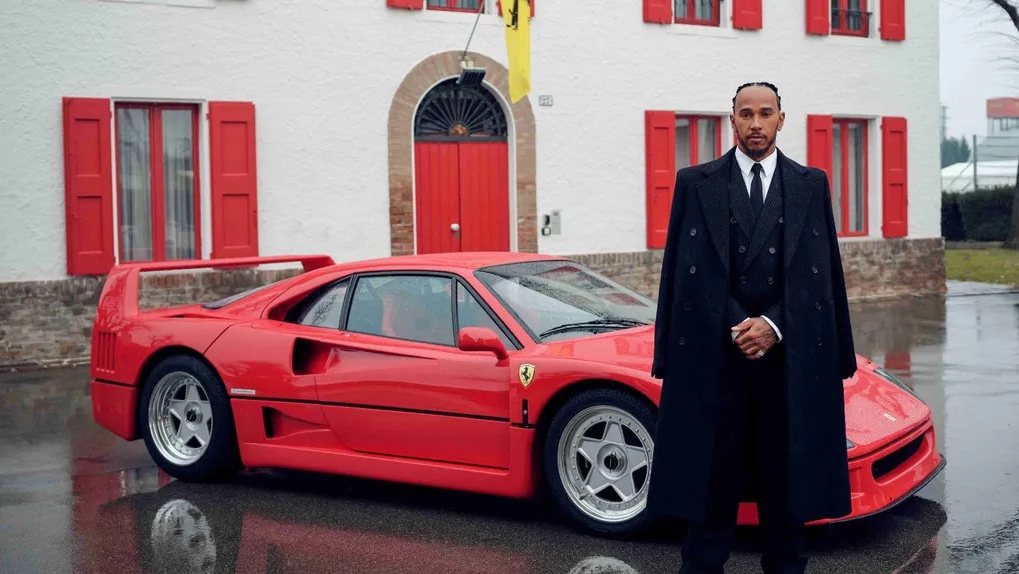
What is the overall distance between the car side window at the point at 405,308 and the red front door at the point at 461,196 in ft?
26.8

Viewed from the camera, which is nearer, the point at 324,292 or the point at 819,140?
the point at 324,292

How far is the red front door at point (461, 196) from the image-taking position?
14852 mm

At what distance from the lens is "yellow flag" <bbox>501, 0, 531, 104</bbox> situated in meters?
13.6

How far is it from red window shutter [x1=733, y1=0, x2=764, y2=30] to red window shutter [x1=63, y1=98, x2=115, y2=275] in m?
8.43

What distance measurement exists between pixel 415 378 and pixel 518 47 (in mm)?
8213

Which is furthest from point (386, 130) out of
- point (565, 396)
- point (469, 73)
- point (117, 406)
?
point (565, 396)

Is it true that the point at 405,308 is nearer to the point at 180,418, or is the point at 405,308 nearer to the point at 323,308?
the point at 323,308

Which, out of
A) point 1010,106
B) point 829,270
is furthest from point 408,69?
point 1010,106

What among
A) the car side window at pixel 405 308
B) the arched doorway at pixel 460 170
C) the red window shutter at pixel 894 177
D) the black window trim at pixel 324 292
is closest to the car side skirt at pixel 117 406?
the black window trim at pixel 324 292

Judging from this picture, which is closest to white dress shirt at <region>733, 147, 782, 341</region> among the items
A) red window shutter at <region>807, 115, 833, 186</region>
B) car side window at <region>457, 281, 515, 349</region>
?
car side window at <region>457, 281, 515, 349</region>

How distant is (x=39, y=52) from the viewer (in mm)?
12484

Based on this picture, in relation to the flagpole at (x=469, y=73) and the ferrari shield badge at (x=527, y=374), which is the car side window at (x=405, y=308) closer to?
the ferrari shield badge at (x=527, y=374)

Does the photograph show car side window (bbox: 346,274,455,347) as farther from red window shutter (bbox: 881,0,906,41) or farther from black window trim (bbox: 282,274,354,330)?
red window shutter (bbox: 881,0,906,41)

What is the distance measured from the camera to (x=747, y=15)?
55.8 feet
